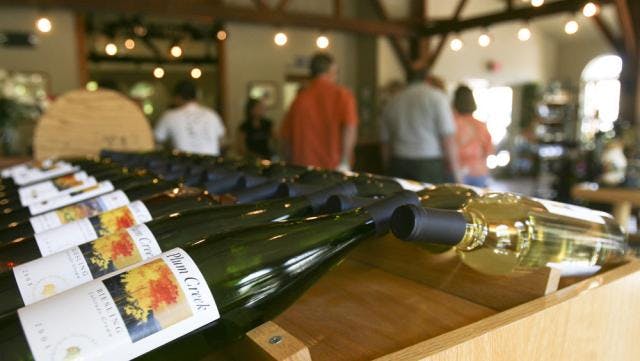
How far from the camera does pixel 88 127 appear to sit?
195 cm

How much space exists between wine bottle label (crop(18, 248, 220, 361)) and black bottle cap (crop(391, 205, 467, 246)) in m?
0.18

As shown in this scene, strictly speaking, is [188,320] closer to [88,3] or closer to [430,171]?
[430,171]

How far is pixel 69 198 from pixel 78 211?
0.11 meters

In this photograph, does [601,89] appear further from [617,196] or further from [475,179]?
[475,179]

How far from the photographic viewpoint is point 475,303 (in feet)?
1.96

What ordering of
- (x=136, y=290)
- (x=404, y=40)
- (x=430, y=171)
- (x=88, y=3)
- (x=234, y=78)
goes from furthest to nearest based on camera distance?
(x=404, y=40) < (x=234, y=78) < (x=88, y=3) < (x=430, y=171) < (x=136, y=290)

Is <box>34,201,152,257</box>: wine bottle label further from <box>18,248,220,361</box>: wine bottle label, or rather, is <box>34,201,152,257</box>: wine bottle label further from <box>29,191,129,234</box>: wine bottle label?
<box>18,248,220,361</box>: wine bottle label

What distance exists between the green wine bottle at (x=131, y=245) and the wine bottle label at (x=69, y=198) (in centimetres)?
23

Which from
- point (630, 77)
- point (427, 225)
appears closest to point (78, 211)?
point (427, 225)

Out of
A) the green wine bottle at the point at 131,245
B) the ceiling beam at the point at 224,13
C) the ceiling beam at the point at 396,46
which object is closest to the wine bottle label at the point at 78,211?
the green wine bottle at the point at 131,245

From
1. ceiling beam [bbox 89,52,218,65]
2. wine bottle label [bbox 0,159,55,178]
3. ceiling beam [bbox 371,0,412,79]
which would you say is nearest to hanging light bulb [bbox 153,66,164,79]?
ceiling beam [bbox 89,52,218,65]

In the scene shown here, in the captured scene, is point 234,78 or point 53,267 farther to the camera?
point 234,78

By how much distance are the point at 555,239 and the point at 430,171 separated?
254 centimetres

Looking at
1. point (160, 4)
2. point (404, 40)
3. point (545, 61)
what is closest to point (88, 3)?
point (160, 4)
